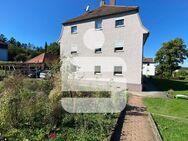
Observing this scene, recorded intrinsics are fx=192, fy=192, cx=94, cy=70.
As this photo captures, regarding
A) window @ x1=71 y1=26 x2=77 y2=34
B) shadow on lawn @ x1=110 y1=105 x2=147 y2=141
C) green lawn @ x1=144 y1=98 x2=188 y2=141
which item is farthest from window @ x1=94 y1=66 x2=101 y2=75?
shadow on lawn @ x1=110 y1=105 x2=147 y2=141

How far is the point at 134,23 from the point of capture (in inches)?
829

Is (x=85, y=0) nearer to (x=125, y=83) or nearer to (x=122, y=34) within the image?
(x=122, y=34)

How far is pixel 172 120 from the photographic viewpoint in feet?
32.3

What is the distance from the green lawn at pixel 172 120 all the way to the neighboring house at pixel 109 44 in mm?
6920

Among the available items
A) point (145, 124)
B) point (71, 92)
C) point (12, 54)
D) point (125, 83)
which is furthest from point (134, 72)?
point (12, 54)

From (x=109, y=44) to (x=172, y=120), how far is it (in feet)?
48.0

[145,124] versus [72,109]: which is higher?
[72,109]

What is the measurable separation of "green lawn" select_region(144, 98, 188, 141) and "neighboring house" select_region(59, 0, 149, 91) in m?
6.92

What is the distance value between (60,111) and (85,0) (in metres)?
24.8

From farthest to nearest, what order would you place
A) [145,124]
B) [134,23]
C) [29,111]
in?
[134,23], [145,124], [29,111]

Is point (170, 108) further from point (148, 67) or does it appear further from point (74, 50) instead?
point (148, 67)

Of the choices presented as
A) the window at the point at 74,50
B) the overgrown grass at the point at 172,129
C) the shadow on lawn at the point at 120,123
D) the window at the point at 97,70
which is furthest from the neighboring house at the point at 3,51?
the overgrown grass at the point at 172,129

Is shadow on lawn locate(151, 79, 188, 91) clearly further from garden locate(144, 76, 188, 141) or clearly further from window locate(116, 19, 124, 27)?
garden locate(144, 76, 188, 141)

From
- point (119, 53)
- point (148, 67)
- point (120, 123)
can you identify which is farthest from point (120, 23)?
point (148, 67)
